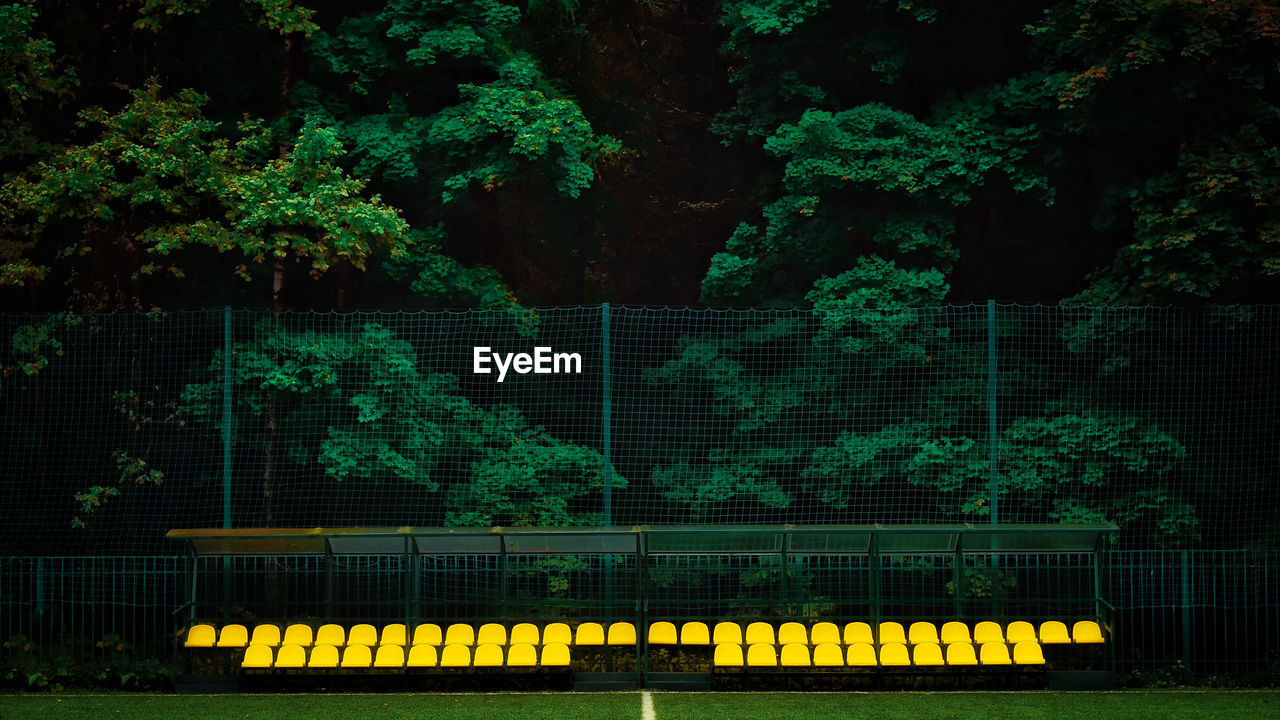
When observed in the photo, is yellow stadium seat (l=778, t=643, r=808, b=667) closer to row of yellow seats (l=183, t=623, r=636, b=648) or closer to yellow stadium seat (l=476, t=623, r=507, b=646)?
row of yellow seats (l=183, t=623, r=636, b=648)

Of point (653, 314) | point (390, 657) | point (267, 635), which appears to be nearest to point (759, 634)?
point (390, 657)

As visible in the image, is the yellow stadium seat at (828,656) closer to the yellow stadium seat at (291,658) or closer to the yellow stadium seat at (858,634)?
the yellow stadium seat at (858,634)

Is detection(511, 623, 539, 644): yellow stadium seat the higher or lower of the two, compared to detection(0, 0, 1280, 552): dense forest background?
lower

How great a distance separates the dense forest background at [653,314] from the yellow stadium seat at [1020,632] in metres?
2.31

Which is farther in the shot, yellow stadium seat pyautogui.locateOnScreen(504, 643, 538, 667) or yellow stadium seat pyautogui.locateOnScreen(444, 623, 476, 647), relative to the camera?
yellow stadium seat pyautogui.locateOnScreen(444, 623, 476, 647)

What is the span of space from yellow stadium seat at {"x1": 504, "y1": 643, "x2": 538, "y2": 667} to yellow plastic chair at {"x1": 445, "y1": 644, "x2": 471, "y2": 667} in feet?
0.43

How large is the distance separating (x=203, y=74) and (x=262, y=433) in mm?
5773

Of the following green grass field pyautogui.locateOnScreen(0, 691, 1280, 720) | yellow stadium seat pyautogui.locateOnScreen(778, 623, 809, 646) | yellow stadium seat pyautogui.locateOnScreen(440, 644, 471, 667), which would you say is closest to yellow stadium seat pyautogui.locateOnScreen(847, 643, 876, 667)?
green grass field pyautogui.locateOnScreen(0, 691, 1280, 720)

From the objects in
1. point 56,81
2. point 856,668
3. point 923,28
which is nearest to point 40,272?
point 56,81

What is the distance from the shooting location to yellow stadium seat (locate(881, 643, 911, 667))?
44.6 ft

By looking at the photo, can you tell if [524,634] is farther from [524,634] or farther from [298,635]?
[298,635]

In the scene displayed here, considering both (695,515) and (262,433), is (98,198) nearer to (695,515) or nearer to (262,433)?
(262,433)

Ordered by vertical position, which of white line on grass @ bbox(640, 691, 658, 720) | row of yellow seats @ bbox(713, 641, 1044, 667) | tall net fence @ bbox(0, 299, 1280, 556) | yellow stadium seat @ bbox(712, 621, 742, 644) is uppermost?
tall net fence @ bbox(0, 299, 1280, 556)

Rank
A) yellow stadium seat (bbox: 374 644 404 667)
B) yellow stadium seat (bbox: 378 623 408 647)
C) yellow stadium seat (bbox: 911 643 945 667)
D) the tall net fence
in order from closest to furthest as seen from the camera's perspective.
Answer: yellow stadium seat (bbox: 911 643 945 667)
yellow stadium seat (bbox: 374 644 404 667)
yellow stadium seat (bbox: 378 623 408 647)
the tall net fence
